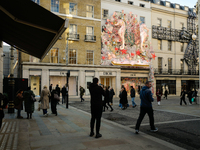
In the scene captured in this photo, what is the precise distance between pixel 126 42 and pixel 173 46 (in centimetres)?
1107

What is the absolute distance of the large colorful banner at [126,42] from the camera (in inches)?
1148

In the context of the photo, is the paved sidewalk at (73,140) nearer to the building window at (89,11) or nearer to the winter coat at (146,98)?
the winter coat at (146,98)

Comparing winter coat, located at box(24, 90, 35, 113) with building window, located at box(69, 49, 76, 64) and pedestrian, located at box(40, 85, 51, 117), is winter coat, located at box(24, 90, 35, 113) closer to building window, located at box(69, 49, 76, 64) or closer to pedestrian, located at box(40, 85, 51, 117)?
pedestrian, located at box(40, 85, 51, 117)

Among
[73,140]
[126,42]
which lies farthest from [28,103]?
[126,42]

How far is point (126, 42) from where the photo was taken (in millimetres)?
30219

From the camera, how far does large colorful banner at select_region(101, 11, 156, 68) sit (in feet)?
95.7

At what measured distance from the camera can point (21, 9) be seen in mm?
4129

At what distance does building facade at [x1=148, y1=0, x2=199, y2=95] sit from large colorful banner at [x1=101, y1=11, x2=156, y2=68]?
2.62 m

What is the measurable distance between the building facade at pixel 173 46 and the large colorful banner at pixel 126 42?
2.62 m

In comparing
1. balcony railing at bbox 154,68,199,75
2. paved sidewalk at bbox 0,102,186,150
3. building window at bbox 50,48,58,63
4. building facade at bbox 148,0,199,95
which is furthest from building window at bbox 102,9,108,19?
paved sidewalk at bbox 0,102,186,150

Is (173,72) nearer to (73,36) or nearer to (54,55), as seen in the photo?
(73,36)

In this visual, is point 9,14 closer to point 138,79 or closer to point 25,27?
point 25,27

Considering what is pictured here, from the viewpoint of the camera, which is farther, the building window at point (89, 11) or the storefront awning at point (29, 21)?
the building window at point (89, 11)

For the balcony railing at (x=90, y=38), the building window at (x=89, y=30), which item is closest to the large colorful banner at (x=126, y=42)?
the balcony railing at (x=90, y=38)
